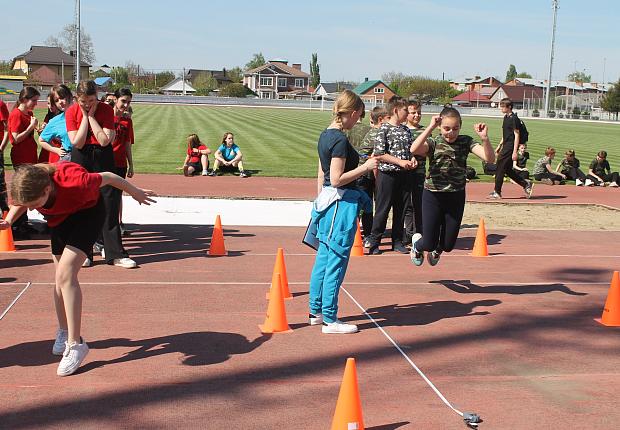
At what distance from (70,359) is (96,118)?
3.87 metres

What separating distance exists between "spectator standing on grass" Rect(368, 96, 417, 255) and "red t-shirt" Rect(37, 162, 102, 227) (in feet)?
15.2

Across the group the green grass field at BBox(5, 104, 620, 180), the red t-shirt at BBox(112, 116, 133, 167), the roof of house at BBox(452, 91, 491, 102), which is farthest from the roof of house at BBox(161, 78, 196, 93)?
the red t-shirt at BBox(112, 116, 133, 167)

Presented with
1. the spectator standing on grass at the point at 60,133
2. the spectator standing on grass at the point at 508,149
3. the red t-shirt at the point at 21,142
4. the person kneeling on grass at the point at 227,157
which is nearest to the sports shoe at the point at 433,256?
the spectator standing on grass at the point at 60,133

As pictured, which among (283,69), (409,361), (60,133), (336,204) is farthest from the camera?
(283,69)

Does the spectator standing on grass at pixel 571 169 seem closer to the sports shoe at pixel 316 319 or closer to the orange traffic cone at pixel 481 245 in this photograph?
the orange traffic cone at pixel 481 245

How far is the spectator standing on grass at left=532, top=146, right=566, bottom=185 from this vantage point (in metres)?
20.9

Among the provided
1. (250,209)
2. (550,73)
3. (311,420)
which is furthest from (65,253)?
(550,73)

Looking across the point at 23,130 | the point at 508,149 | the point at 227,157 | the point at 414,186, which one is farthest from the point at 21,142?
the point at 508,149

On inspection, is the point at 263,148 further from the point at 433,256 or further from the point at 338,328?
the point at 338,328

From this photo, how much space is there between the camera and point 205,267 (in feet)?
31.2

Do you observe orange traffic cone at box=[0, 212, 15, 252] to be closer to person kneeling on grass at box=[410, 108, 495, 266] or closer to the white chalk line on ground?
the white chalk line on ground

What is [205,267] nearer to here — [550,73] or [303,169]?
[303,169]

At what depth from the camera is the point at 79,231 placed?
5656 mm

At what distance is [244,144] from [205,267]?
68.3 feet
